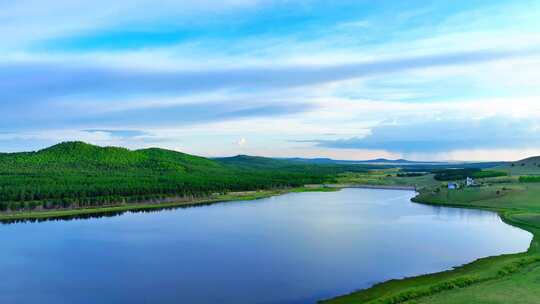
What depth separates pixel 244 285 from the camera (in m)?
32.3

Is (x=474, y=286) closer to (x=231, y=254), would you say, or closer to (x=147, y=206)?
(x=231, y=254)

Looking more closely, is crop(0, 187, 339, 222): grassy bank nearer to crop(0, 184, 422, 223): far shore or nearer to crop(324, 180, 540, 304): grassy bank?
crop(0, 184, 422, 223): far shore

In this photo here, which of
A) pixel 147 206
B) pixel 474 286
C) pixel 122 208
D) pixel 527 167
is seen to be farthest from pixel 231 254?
pixel 527 167

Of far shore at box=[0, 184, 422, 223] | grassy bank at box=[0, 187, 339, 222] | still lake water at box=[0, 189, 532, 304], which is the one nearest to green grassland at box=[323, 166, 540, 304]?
still lake water at box=[0, 189, 532, 304]

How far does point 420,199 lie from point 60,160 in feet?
475

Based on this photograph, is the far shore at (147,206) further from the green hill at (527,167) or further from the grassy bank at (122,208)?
the green hill at (527,167)

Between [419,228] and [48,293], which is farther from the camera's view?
[419,228]

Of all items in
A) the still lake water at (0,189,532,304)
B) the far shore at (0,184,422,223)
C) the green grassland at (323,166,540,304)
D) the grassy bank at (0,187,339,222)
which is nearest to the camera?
the green grassland at (323,166,540,304)

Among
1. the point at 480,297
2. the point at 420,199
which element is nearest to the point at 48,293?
the point at 480,297

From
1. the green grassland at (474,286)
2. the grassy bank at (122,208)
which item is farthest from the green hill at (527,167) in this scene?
the green grassland at (474,286)

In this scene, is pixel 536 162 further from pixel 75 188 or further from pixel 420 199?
A: pixel 75 188

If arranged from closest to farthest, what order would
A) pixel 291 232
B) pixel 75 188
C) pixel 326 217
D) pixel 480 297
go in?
Answer: pixel 480 297, pixel 291 232, pixel 326 217, pixel 75 188

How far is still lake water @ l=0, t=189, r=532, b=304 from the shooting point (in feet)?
103

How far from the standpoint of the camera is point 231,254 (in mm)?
42969
